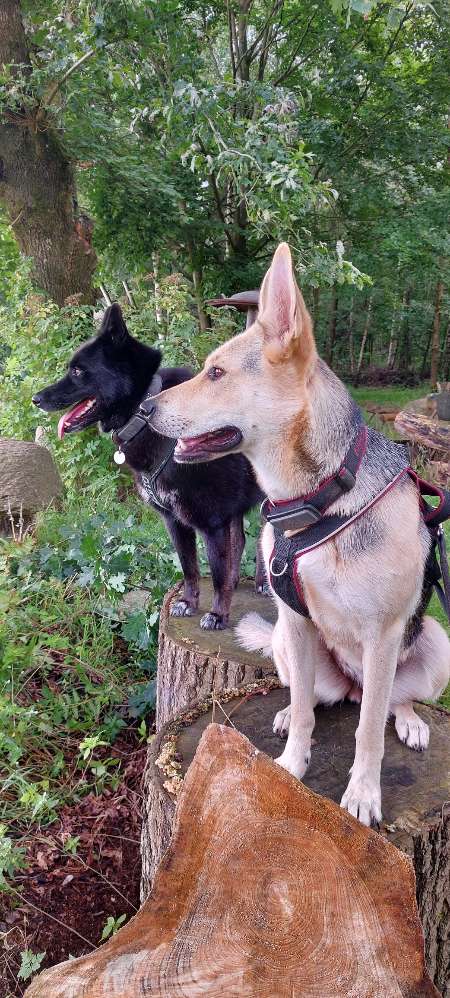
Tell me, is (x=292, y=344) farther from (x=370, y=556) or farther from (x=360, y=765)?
(x=360, y=765)

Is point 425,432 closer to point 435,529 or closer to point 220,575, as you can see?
point 220,575

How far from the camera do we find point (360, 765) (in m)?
1.79

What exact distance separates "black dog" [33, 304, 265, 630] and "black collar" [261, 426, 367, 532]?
121cm

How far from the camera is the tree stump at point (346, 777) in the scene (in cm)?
183

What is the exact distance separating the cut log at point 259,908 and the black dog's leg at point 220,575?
144 centimetres

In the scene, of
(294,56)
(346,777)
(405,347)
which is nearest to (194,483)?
(346,777)

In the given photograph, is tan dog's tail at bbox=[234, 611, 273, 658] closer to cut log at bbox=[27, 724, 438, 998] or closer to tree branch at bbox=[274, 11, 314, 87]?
cut log at bbox=[27, 724, 438, 998]

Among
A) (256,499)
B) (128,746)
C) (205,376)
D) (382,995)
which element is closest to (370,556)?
(205,376)

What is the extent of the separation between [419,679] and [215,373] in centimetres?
116

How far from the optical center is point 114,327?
9.96 feet

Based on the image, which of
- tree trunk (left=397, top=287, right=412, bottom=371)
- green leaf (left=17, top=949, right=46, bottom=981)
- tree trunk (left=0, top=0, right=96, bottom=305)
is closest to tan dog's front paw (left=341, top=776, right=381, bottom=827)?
green leaf (left=17, top=949, right=46, bottom=981)

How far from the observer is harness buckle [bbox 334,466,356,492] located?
1720 mm

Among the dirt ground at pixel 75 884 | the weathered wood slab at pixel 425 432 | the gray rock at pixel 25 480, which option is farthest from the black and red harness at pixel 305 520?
the weathered wood slab at pixel 425 432

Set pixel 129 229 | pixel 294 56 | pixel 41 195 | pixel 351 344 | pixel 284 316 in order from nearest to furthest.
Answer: pixel 284 316 < pixel 41 195 < pixel 129 229 < pixel 294 56 < pixel 351 344
